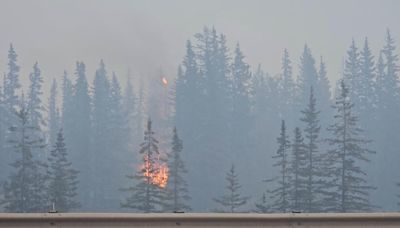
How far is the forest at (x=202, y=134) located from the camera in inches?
1983

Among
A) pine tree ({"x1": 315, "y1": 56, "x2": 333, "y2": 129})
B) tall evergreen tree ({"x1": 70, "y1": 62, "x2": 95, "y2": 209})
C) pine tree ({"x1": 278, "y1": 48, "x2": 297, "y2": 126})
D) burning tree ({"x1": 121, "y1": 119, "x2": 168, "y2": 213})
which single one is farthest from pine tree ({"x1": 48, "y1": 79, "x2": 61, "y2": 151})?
pine tree ({"x1": 315, "y1": 56, "x2": 333, "y2": 129})

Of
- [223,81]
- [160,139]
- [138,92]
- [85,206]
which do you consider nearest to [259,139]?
[223,81]

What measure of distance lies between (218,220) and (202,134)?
2445 inches

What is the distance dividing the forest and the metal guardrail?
4151cm

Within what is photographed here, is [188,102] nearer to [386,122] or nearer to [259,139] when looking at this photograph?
[259,139]

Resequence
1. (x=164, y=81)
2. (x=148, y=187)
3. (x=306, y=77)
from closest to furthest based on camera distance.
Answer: (x=148, y=187), (x=306, y=77), (x=164, y=81)

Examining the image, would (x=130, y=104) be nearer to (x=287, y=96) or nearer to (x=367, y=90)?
(x=287, y=96)

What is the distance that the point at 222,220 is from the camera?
4.81 meters

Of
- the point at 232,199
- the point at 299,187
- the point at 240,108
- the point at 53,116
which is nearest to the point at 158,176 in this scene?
the point at 232,199

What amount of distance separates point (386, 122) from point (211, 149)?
27324mm

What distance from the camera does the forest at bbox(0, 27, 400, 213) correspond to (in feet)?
165

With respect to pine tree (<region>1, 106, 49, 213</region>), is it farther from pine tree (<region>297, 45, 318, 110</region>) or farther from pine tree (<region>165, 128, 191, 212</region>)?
pine tree (<region>297, 45, 318, 110</region>)

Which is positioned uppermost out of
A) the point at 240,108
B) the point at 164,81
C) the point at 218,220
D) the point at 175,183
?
the point at 164,81

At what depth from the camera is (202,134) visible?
66875 mm
